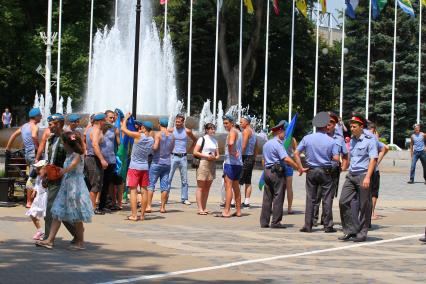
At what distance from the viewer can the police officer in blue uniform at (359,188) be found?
1383cm

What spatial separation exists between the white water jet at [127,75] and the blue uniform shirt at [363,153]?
2983 cm

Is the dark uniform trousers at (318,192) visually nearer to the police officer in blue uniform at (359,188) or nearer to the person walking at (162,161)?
the police officer in blue uniform at (359,188)

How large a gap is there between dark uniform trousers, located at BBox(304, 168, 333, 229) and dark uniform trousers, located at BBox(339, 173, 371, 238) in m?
0.76

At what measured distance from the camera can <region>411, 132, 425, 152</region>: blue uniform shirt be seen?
27.6 meters

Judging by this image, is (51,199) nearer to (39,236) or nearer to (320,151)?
(39,236)

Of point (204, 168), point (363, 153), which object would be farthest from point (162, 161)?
point (363, 153)

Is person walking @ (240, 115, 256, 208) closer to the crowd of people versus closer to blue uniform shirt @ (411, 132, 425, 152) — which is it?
the crowd of people

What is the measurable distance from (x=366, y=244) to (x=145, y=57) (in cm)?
3492

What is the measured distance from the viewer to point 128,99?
45.1m

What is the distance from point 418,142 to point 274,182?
13149 millimetres

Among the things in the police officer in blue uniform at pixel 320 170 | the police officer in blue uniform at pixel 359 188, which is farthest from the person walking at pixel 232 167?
the police officer in blue uniform at pixel 359 188

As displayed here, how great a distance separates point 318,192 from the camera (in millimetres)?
14922

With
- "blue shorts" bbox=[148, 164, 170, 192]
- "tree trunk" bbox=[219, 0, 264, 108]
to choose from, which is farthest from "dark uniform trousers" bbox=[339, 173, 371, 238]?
"tree trunk" bbox=[219, 0, 264, 108]

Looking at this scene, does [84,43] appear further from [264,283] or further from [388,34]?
[264,283]
